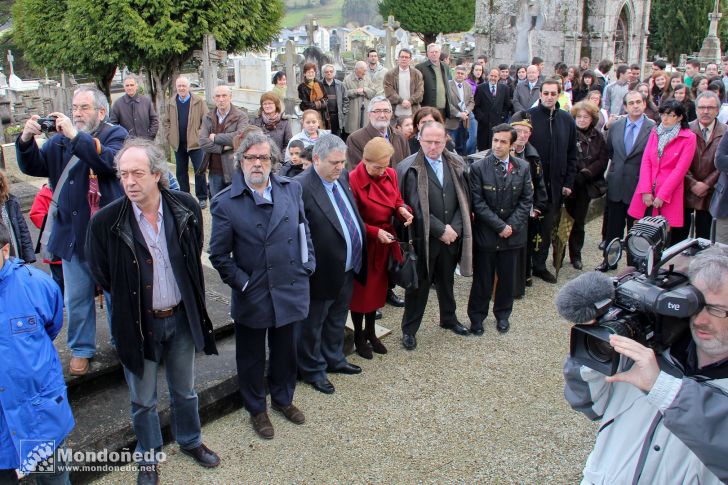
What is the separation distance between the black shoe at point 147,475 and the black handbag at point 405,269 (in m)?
2.22

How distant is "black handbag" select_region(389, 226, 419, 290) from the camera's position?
5016 mm

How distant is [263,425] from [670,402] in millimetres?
2876

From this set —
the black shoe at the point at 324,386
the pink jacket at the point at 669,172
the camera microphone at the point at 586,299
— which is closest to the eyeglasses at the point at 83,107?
the black shoe at the point at 324,386

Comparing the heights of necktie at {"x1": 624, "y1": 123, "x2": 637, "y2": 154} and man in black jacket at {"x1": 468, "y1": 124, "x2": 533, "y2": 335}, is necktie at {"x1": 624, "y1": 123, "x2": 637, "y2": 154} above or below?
above

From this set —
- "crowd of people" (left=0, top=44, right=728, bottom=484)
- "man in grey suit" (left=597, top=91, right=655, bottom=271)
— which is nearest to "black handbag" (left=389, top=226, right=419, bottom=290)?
"crowd of people" (left=0, top=44, right=728, bottom=484)

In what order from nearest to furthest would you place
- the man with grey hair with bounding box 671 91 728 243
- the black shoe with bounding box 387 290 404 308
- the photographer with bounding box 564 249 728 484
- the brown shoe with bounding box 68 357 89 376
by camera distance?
the photographer with bounding box 564 249 728 484 < the brown shoe with bounding box 68 357 89 376 < the black shoe with bounding box 387 290 404 308 < the man with grey hair with bounding box 671 91 728 243

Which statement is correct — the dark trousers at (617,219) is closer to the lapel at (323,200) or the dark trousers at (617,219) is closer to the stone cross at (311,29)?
the lapel at (323,200)

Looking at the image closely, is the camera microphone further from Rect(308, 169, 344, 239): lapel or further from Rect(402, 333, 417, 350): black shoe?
Rect(402, 333, 417, 350): black shoe

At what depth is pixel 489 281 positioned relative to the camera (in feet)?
19.0

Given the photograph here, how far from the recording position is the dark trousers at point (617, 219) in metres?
7.20

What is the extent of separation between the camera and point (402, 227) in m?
5.29

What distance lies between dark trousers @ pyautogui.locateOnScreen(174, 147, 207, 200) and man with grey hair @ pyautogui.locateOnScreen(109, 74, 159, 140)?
49 centimetres

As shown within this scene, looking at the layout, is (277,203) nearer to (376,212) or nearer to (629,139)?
(376,212)

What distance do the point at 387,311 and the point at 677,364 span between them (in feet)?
13.3
